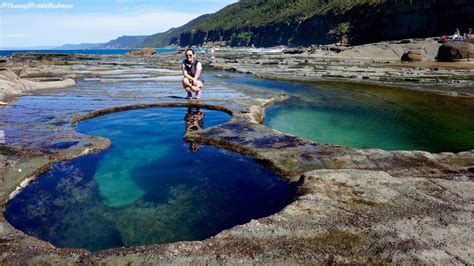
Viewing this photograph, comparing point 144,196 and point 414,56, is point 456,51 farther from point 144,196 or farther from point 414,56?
point 144,196

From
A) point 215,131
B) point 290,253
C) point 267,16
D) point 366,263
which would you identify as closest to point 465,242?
point 366,263

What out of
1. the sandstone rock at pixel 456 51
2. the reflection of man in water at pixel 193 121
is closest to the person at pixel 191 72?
the reflection of man in water at pixel 193 121

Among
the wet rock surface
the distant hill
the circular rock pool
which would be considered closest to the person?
the circular rock pool

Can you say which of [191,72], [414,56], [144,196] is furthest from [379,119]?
[414,56]

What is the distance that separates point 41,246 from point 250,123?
653 centimetres

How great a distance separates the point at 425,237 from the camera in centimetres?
358

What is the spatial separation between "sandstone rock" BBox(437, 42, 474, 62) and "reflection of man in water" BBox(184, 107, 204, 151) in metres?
32.2

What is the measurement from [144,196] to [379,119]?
30.5 ft

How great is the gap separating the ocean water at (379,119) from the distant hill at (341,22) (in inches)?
1891

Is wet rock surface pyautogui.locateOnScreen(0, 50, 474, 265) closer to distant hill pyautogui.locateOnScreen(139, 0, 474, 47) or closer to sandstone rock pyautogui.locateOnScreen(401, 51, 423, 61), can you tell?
sandstone rock pyautogui.locateOnScreen(401, 51, 423, 61)

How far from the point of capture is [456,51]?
3303cm

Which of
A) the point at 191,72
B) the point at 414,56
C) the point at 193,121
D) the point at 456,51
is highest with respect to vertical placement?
the point at 456,51

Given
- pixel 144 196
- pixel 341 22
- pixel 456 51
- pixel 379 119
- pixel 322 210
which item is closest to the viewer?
pixel 322 210

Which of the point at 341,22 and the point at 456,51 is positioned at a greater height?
the point at 341,22
